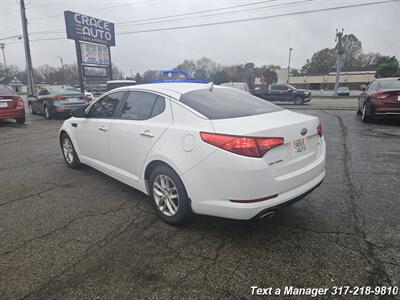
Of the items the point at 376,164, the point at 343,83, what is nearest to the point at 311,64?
the point at 343,83

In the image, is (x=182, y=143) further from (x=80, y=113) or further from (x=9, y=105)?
(x=9, y=105)

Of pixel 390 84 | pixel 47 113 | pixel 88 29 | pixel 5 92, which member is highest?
pixel 88 29

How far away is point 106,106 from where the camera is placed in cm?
395

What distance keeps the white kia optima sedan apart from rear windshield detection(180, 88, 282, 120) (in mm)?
11

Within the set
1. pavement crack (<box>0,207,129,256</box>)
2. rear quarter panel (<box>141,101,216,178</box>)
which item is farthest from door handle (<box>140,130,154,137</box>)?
pavement crack (<box>0,207,129,256</box>)

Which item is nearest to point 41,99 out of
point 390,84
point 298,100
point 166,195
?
point 166,195

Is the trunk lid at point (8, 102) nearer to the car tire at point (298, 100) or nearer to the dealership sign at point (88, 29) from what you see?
the dealership sign at point (88, 29)

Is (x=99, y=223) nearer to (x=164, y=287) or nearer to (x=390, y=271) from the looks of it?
(x=164, y=287)

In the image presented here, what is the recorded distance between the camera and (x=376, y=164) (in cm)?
478

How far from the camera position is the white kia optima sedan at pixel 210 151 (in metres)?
2.32

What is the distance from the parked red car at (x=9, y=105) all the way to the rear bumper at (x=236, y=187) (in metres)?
A: 10.4

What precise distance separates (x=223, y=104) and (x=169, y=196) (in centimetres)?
120

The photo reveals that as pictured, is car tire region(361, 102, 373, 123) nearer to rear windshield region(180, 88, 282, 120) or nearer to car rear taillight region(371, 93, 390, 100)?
car rear taillight region(371, 93, 390, 100)

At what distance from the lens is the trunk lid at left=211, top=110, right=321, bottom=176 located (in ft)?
7.78
